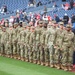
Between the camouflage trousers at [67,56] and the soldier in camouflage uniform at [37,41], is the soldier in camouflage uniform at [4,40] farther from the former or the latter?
the camouflage trousers at [67,56]

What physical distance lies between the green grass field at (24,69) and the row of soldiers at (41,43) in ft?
1.53

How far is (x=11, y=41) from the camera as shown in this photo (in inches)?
640

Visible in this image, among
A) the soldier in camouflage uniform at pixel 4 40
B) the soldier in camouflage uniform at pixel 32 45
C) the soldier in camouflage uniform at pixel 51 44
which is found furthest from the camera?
the soldier in camouflage uniform at pixel 4 40

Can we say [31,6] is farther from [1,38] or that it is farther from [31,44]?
[31,44]

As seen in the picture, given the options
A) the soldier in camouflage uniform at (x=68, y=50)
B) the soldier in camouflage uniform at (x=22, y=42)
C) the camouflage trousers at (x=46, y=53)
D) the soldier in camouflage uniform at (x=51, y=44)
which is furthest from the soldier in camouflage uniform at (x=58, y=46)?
the soldier in camouflage uniform at (x=22, y=42)

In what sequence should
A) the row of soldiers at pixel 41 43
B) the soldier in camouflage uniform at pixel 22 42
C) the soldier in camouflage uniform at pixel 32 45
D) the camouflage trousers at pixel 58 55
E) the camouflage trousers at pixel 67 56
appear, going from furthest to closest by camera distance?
the soldier in camouflage uniform at pixel 22 42 → the soldier in camouflage uniform at pixel 32 45 → the camouflage trousers at pixel 58 55 → the row of soldiers at pixel 41 43 → the camouflage trousers at pixel 67 56

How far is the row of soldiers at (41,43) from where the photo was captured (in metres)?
12.3

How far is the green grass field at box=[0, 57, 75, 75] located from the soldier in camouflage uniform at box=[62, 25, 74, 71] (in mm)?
378

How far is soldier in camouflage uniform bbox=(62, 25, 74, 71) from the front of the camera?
481 inches

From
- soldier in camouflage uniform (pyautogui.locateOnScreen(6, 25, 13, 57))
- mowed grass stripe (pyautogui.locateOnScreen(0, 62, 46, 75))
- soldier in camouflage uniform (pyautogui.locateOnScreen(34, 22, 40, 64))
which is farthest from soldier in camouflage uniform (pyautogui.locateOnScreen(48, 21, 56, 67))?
soldier in camouflage uniform (pyautogui.locateOnScreen(6, 25, 13, 57))

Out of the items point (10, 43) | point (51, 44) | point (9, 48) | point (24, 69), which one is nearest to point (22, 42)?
point (10, 43)

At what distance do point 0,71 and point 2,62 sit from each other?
220cm

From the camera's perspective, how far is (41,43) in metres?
13.8

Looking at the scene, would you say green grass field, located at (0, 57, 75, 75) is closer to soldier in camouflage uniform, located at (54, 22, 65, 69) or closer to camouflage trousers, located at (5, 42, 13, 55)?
soldier in camouflage uniform, located at (54, 22, 65, 69)
